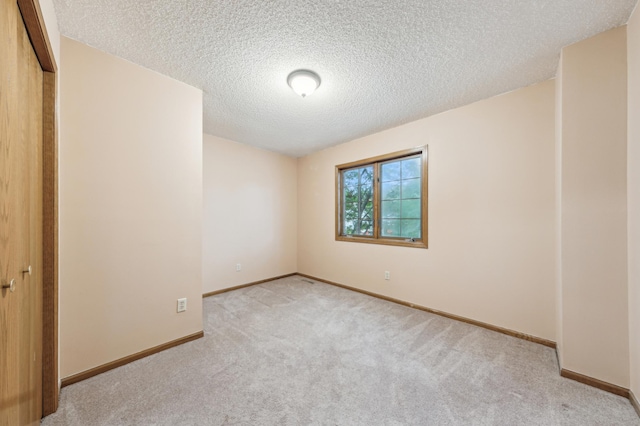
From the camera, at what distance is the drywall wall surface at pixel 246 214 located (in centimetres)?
366

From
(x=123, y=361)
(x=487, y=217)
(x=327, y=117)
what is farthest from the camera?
(x=327, y=117)

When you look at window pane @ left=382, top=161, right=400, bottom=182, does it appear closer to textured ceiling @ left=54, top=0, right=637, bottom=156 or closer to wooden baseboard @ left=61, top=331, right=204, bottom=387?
textured ceiling @ left=54, top=0, right=637, bottom=156

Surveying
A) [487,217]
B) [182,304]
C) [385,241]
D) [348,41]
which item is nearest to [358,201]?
[385,241]

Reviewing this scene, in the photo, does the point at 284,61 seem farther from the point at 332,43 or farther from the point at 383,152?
the point at 383,152

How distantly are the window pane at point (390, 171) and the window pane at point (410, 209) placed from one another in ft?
1.27

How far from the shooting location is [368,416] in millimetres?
1410

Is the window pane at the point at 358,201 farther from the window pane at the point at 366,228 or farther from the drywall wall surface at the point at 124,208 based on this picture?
the drywall wall surface at the point at 124,208

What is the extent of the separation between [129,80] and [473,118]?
3258 millimetres

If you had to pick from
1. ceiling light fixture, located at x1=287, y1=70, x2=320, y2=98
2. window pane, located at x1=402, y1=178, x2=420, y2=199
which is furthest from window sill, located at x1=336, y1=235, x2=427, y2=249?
ceiling light fixture, located at x1=287, y1=70, x2=320, y2=98

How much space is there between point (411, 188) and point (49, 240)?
3391 millimetres

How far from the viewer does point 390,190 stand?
352 cm

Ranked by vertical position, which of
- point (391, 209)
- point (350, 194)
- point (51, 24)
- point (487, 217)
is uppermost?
point (51, 24)

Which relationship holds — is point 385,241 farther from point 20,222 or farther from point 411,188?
point 20,222

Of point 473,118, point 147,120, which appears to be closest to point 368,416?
point 147,120
